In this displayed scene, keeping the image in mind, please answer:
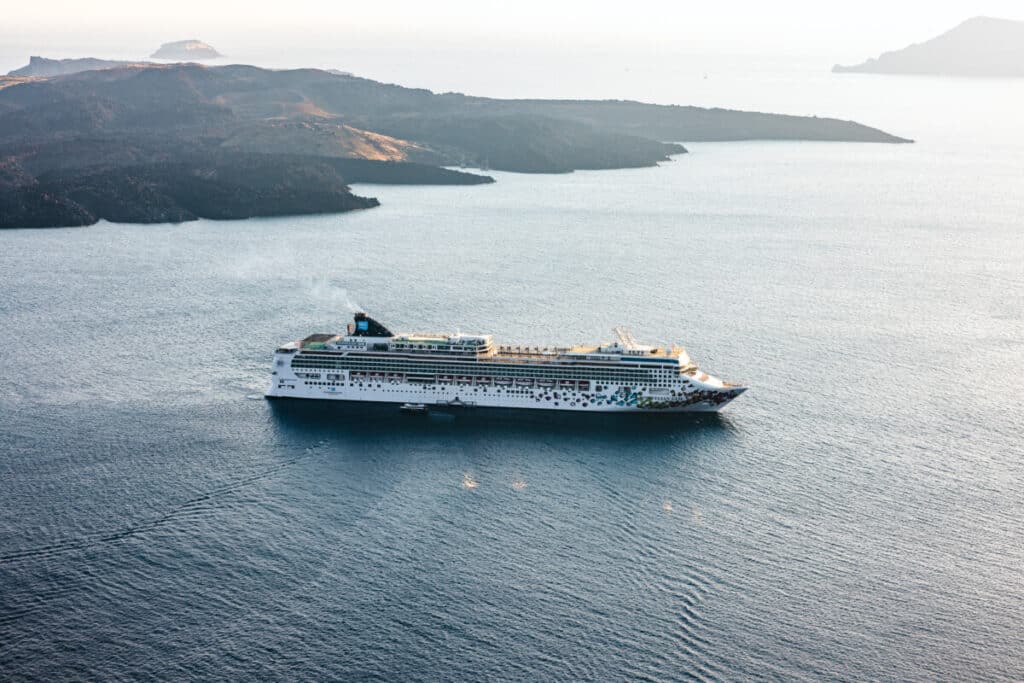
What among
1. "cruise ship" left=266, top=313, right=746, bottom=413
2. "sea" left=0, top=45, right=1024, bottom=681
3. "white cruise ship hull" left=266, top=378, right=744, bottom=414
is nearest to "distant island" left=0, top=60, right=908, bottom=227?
"sea" left=0, top=45, right=1024, bottom=681

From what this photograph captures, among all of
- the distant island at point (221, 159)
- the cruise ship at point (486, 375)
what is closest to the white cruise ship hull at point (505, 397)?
the cruise ship at point (486, 375)

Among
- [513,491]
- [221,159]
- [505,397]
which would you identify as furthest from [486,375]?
[221,159]

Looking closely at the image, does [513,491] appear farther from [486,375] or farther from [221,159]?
[221,159]

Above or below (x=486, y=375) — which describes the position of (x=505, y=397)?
below

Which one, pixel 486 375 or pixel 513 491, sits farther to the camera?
pixel 486 375

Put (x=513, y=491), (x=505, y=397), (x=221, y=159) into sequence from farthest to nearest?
(x=221, y=159) < (x=505, y=397) < (x=513, y=491)

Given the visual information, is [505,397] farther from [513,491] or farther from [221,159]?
[221,159]

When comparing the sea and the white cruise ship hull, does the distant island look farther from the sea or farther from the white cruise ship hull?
the white cruise ship hull

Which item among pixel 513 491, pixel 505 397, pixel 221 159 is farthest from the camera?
pixel 221 159
